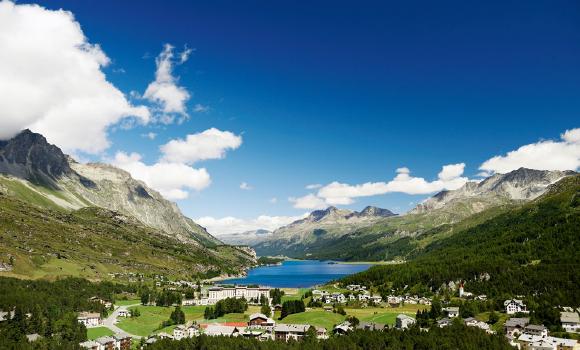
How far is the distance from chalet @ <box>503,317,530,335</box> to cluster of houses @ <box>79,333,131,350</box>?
113 m

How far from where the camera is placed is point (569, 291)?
181 metres

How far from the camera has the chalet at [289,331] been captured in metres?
149

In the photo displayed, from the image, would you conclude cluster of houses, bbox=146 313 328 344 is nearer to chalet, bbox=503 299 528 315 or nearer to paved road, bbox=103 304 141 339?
paved road, bbox=103 304 141 339

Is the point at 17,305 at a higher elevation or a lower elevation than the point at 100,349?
higher

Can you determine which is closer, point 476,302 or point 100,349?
point 100,349


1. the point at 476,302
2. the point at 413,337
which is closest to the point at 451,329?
the point at 413,337

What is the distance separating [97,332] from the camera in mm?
165125

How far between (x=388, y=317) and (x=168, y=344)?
83.4m

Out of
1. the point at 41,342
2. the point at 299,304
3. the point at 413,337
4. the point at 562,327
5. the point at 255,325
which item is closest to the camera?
the point at 413,337

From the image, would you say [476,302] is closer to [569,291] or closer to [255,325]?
[569,291]

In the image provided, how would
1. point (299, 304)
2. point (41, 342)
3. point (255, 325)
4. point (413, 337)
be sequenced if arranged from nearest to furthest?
point (413, 337) → point (41, 342) → point (255, 325) → point (299, 304)

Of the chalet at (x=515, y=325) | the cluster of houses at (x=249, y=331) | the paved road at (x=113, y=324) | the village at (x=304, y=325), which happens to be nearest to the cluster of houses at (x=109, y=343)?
the village at (x=304, y=325)

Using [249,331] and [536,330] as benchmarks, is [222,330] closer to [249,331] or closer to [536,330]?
[249,331]

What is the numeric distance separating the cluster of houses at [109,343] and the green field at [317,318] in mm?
54213
